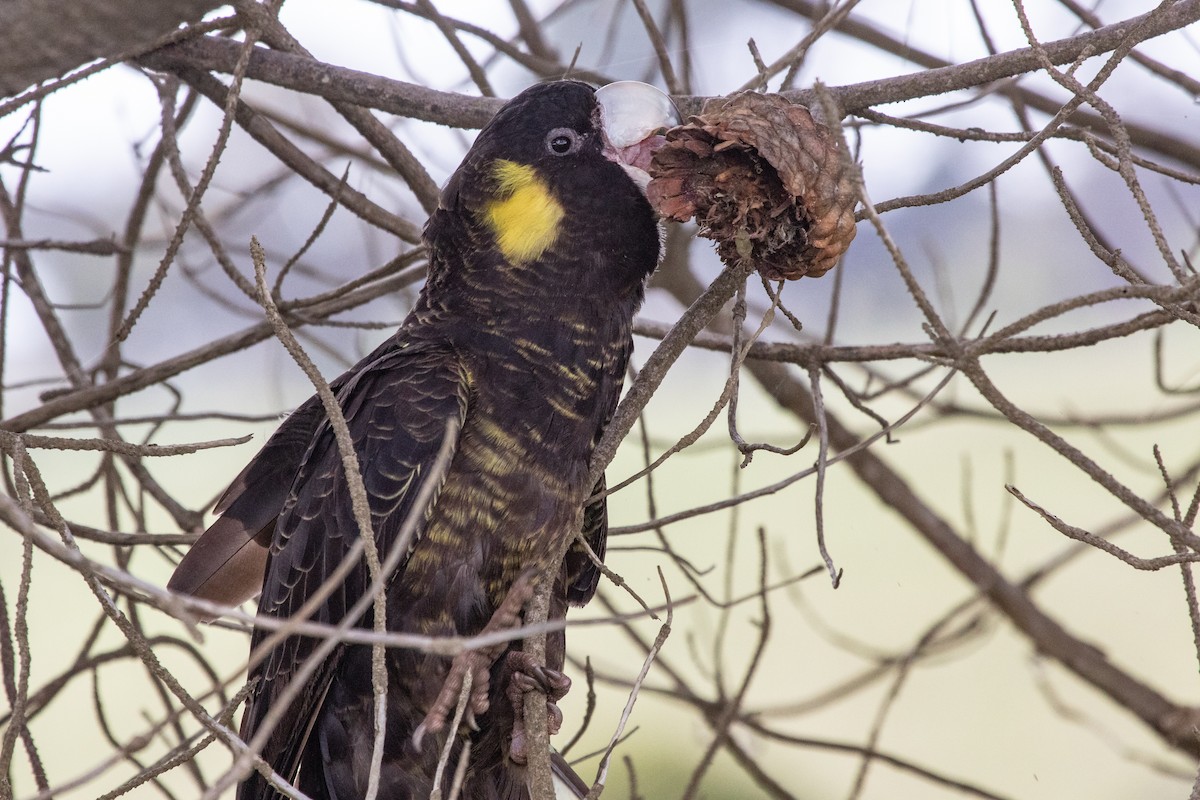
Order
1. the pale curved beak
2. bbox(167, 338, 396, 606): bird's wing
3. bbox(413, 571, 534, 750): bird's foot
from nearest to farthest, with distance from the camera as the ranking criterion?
bbox(413, 571, 534, 750): bird's foot, the pale curved beak, bbox(167, 338, 396, 606): bird's wing

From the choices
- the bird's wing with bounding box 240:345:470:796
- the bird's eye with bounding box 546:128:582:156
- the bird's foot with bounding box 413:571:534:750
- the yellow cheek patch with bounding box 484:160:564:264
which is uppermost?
the bird's eye with bounding box 546:128:582:156


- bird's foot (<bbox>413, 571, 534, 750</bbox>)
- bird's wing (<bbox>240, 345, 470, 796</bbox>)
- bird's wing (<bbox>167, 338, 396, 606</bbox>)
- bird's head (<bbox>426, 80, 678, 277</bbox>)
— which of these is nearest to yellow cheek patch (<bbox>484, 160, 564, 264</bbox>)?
bird's head (<bbox>426, 80, 678, 277</bbox>)

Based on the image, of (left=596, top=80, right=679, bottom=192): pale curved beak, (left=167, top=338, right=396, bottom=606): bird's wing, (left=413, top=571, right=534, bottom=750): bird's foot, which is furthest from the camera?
(left=167, top=338, right=396, bottom=606): bird's wing

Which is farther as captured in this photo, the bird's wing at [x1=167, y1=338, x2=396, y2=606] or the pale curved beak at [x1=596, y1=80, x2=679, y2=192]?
the bird's wing at [x1=167, y1=338, x2=396, y2=606]

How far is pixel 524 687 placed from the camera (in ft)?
4.48

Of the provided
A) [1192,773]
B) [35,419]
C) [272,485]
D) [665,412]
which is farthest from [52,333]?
[1192,773]

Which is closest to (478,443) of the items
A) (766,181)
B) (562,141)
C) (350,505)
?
(350,505)

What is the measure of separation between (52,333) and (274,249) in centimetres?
88

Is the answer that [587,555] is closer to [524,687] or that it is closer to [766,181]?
[524,687]

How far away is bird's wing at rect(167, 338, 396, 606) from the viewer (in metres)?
1.52

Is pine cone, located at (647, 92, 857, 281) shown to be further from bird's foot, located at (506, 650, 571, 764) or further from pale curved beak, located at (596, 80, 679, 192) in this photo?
bird's foot, located at (506, 650, 571, 764)

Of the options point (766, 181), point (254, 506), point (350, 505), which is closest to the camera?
point (766, 181)

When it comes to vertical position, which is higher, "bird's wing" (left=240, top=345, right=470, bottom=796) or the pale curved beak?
the pale curved beak

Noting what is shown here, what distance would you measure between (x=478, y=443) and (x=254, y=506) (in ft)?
1.36
